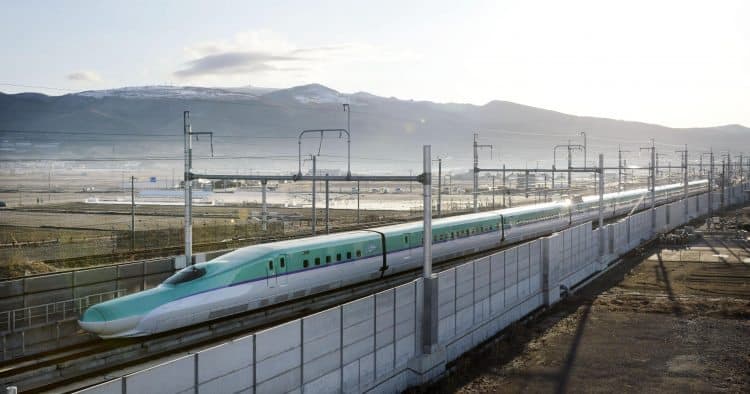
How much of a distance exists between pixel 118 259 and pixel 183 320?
2409 centimetres

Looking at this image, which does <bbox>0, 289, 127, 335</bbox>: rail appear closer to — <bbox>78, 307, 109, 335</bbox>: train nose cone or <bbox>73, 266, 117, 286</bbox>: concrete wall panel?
<bbox>73, 266, 117, 286</bbox>: concrete wall panel

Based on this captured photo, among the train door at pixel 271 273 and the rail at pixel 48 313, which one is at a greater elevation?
the train door at pixel 271 273

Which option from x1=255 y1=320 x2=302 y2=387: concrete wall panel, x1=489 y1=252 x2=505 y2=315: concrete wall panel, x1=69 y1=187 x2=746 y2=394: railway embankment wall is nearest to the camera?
x1=69 y1=187 x2=746 y2=394: railway embankment wall

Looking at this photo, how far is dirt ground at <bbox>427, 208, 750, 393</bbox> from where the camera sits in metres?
22.2

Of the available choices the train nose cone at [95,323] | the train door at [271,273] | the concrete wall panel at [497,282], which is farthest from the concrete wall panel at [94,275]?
the concrete wall panel at [497,282]

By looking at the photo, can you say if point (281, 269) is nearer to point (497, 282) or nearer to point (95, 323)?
point (95, 323)

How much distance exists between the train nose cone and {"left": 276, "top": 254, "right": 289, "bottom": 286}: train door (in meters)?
7.13

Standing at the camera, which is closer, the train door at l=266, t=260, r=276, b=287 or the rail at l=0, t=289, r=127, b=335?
the rail at l=0, t=289, r=127, b=335

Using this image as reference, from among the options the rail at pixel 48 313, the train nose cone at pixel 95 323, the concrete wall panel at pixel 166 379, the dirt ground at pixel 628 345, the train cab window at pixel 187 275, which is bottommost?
the dirt ground at pixel 628 345

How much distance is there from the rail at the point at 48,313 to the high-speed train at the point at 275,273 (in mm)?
4647

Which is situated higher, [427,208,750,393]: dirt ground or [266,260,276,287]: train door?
[266,260,276,287]: train door

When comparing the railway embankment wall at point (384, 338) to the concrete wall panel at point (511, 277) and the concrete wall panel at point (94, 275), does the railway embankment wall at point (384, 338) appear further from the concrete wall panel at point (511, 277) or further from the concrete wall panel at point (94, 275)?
the concrete wall panel at point (94, 275)

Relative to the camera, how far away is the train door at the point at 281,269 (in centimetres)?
2577

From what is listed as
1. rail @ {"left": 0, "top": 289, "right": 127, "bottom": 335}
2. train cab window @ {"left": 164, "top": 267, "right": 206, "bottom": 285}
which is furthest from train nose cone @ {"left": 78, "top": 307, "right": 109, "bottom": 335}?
rail @ {"left": 0, "top": 289, "right": 127, "bottom": 335}
